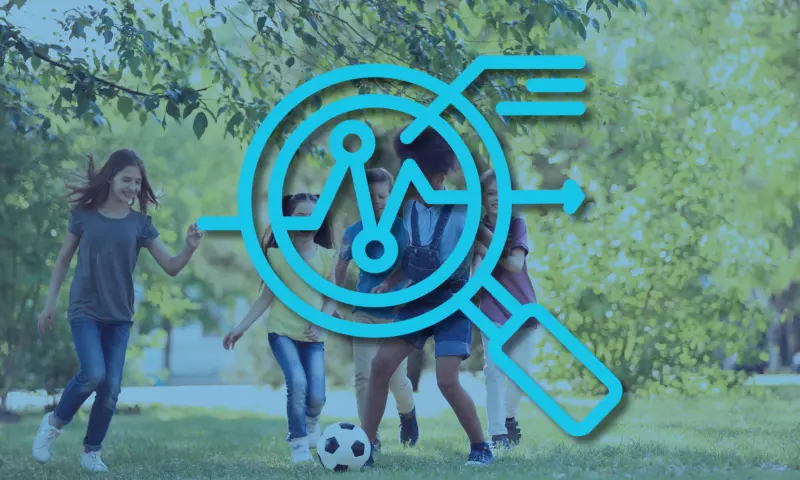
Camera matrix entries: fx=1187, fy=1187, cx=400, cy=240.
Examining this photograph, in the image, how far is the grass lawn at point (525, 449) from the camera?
Result: 5.67 metres

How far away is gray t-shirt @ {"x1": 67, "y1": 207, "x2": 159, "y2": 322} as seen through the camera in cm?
589

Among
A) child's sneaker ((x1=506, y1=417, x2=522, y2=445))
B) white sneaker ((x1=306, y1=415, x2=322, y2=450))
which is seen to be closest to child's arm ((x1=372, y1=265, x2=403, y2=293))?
white sneaker ((x1=306, y1=415, x2=322, y2=450))

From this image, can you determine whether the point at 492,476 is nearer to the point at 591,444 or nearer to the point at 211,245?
the point at 591,444

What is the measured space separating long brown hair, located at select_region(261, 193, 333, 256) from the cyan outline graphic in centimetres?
7

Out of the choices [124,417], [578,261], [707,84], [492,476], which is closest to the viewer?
[492,476]

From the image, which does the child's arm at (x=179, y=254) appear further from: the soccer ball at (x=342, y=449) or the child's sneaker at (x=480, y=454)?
the child's sneaker at (x=480, y=454)

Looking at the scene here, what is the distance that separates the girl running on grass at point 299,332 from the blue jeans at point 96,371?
1.85ft

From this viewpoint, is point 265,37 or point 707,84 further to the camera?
point 707,84

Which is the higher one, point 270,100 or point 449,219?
point 270,100

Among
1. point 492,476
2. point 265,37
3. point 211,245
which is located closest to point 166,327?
point 211,245

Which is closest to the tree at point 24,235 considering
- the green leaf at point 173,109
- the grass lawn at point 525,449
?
the grass lawn at point 525,449

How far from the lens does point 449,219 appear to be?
5906 millimetres

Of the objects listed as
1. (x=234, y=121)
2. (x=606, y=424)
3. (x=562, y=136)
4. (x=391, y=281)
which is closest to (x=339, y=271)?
(x=391, y=281)

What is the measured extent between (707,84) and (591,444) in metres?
7.65
